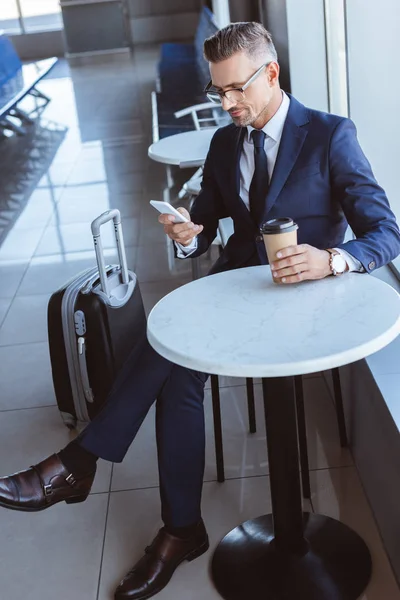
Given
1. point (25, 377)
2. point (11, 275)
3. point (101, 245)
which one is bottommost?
point (11, 275)

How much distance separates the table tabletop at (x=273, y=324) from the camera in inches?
54.2

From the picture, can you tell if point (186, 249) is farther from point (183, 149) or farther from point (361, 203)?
point (183, 149)

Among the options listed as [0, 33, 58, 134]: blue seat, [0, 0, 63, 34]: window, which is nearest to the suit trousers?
[0, 33, 58, 134]: blue seat

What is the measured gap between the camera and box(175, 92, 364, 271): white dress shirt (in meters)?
1.96

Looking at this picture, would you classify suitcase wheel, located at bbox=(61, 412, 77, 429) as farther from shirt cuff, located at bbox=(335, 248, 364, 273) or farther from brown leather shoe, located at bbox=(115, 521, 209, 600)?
shirt cuff, located at bbox=(335, 248, 364, 273)

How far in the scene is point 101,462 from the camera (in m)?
2.50

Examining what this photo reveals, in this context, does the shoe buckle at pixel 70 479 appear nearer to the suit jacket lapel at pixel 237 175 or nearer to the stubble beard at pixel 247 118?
the suit jacket lapel at pixel 237 175

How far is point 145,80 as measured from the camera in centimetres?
1098

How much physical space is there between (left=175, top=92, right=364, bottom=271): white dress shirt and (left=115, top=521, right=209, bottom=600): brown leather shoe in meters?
0.76

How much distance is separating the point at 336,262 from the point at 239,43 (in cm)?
57

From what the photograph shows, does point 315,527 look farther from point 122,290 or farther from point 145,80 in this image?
point 145,80

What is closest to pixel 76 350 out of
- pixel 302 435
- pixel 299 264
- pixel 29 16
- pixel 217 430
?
pixel 217 430

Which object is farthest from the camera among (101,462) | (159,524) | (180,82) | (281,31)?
(180,82)

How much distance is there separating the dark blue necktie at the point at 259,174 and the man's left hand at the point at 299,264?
33cm
